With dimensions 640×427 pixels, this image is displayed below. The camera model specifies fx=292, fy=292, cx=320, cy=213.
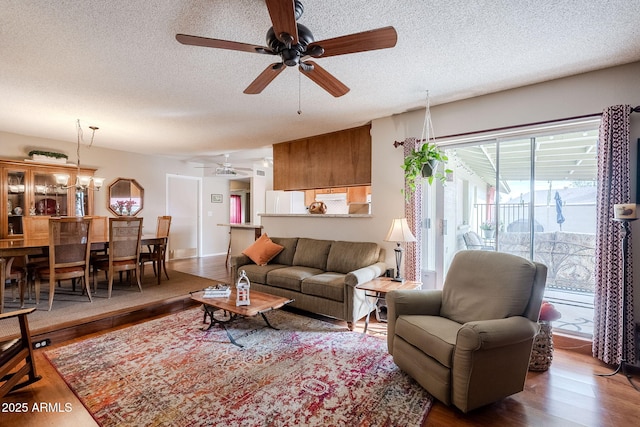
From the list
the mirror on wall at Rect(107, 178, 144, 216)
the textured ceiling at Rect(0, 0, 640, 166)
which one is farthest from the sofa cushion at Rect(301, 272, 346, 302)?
the mirror on wall at Rect(107, 178, 144, 216)

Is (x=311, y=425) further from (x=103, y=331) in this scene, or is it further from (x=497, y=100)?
(x=497, y=100)

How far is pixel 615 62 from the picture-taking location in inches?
96.0

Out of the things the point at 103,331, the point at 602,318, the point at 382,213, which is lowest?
the point at 103,331

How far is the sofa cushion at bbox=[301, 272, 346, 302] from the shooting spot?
3164 mm

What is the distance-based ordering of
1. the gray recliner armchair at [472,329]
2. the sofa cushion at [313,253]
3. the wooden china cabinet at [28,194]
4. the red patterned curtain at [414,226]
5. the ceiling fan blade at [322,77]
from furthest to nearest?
the wooden china cabinet at [28,194], the sofa cushion at [313,253], the red patterned curtain at [414,226], the ceiling fan blade at [322,77], the gray recliner armchair at [472,329]

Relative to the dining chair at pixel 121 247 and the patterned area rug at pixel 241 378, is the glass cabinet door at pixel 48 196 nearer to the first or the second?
the dining chair at pixel 121 247

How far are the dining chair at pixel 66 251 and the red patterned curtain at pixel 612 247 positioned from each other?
5.37 m

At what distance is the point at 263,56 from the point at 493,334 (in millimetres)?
2547

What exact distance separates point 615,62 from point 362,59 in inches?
83.4

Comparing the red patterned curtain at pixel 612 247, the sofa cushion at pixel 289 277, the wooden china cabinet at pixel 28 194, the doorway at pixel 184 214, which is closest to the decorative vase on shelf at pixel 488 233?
the red patterned curtain at pixel 612 247

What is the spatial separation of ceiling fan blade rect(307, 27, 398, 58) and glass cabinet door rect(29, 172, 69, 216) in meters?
5.45

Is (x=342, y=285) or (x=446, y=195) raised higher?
(x=446, y=195)

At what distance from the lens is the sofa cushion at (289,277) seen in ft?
11.5

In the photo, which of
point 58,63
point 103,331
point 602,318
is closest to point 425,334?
point 602,318
